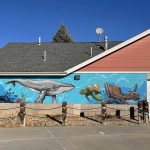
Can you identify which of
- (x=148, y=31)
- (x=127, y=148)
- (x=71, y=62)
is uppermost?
(x=148, y=31)

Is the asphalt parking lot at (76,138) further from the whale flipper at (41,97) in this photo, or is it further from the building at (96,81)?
the whale flipper at (41,97)

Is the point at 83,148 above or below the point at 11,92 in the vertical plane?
below

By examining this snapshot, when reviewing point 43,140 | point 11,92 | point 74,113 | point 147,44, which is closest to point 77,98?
point 74,113

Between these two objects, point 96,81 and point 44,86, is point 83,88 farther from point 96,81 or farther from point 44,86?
point 44,86

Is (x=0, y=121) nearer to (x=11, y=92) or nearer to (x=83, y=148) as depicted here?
(x=11, y=92)

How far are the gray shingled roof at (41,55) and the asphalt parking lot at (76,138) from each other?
265 inches

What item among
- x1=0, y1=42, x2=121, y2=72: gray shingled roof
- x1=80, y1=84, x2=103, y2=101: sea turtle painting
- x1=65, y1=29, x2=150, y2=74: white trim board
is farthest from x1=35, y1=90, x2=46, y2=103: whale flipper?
x1=80, y1=84, x2=103, y2=101: sea turtle painting

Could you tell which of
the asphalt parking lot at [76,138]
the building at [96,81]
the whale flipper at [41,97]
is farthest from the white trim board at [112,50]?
the asphalt parking lot at [76,138]

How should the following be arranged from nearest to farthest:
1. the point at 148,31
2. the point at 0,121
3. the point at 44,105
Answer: the point at 0,121, the point at 44,105, the point at 148,31

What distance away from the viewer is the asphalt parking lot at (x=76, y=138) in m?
11.1

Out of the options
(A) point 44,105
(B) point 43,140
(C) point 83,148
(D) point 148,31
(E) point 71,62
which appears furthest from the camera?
(E) point 71,62

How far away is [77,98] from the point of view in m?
20.4

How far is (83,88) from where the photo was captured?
20.3 metres

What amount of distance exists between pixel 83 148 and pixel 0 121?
6.48 m
